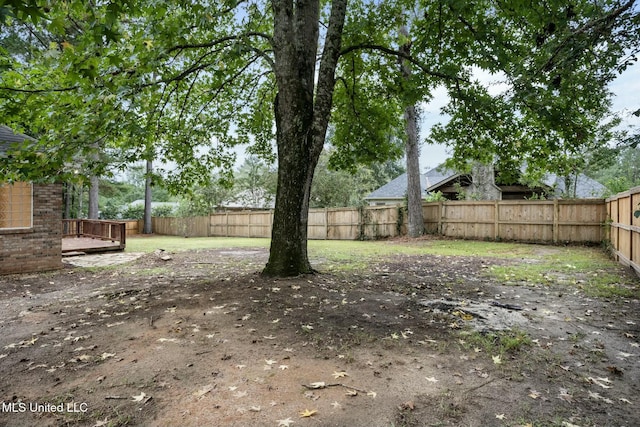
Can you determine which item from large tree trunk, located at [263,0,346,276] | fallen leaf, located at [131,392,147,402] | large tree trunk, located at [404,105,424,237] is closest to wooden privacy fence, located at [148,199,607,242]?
large tree trunk, located at [404,105,424,237]

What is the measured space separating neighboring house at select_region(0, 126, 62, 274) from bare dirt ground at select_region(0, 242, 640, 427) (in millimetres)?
3324

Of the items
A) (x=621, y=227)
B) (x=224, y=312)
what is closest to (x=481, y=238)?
(x=621, y=227)

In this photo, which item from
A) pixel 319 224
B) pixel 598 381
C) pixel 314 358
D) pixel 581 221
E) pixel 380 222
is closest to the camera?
pixel 598 381

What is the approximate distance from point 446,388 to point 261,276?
13.9ft

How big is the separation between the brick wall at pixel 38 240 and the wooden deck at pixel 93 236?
11.6ft

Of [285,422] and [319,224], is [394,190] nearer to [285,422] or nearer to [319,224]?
[319,224]

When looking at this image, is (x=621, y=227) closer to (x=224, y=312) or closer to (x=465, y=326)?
(x=465, y=326)

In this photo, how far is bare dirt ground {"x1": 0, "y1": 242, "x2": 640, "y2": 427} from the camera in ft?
8.21

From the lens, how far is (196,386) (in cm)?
286

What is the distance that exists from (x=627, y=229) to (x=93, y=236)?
18.8 m

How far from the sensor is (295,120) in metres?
6.17

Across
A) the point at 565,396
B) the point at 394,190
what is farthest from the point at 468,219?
the point at 565,396

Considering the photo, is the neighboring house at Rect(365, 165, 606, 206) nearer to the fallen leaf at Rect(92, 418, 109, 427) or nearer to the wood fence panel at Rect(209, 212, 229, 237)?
the wood fence panel at Rect(209, 212, 229, 237)

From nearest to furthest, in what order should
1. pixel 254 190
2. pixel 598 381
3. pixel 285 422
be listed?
pixel 285 422 < pixel 598 381 < pixel 254 190
